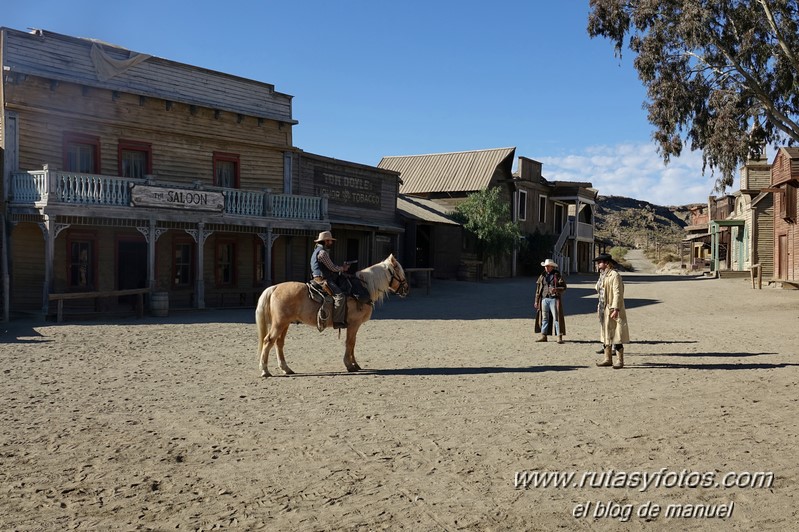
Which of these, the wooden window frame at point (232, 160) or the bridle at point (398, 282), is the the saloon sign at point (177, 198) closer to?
the wooden window frame at point (232, 160)

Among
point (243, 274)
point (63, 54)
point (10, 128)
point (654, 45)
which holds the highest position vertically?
point (654, 45)

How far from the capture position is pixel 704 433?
6625 millimetres

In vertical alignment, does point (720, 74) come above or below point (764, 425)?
above

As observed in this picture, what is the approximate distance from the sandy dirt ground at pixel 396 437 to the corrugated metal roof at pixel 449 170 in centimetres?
2469

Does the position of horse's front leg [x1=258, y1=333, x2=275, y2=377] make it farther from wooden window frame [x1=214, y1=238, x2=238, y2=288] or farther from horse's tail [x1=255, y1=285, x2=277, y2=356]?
wooden window frame [x1=214, y1=238, x2=238, y2=288]

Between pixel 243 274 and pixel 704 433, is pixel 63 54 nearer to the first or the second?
pixel 243 274

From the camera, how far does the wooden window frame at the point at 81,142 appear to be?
1903cm

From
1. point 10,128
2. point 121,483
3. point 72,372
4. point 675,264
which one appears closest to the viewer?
point 121,483

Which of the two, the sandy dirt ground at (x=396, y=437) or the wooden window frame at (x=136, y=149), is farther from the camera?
the wooden window frame at (x=136, y=149)

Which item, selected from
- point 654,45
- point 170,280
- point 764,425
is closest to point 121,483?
point 764,425

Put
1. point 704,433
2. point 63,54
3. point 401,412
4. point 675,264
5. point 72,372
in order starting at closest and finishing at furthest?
1. point 704,433
2. point 401,412
3. point 72,372
4. point 63,54
5. point 675,264

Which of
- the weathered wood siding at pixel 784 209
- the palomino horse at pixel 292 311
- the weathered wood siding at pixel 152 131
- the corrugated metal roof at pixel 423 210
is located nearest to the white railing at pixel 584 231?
the corrugated metal roof at pixel 423 210

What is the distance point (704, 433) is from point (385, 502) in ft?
11.5

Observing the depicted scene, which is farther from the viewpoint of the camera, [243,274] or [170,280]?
[243,274]
